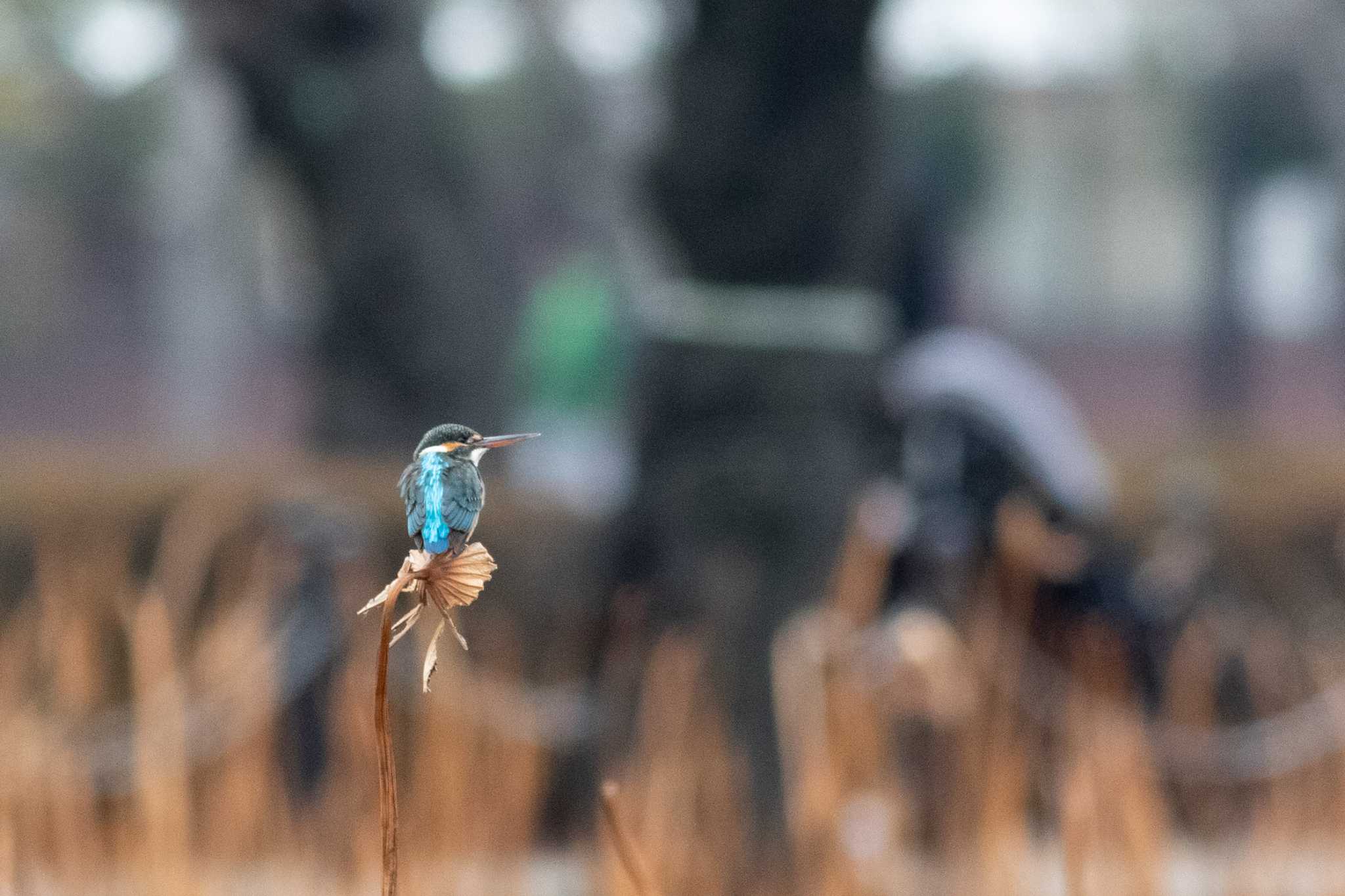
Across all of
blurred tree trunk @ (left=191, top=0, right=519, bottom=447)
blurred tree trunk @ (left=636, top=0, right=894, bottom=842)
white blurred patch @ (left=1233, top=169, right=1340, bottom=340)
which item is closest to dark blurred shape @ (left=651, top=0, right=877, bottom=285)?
blurred tree trunk @ (left=636, top=0, right=894, bottom=842)

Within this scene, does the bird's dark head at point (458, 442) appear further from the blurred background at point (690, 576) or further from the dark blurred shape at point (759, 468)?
the dark blurred shape at point (759, 468)

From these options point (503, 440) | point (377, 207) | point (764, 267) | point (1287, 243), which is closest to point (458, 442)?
point (503, 440)

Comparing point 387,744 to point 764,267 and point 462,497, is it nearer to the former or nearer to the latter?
point 462,497

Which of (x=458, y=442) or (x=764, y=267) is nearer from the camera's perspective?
(x=458, y=442)

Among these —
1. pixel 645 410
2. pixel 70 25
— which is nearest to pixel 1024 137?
pixel 70 25

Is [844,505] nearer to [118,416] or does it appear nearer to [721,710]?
[721,710]

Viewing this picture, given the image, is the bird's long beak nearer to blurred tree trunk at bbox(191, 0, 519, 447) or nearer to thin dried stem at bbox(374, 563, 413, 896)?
thin dried stem at bbox(374, 563, 413, 896)
